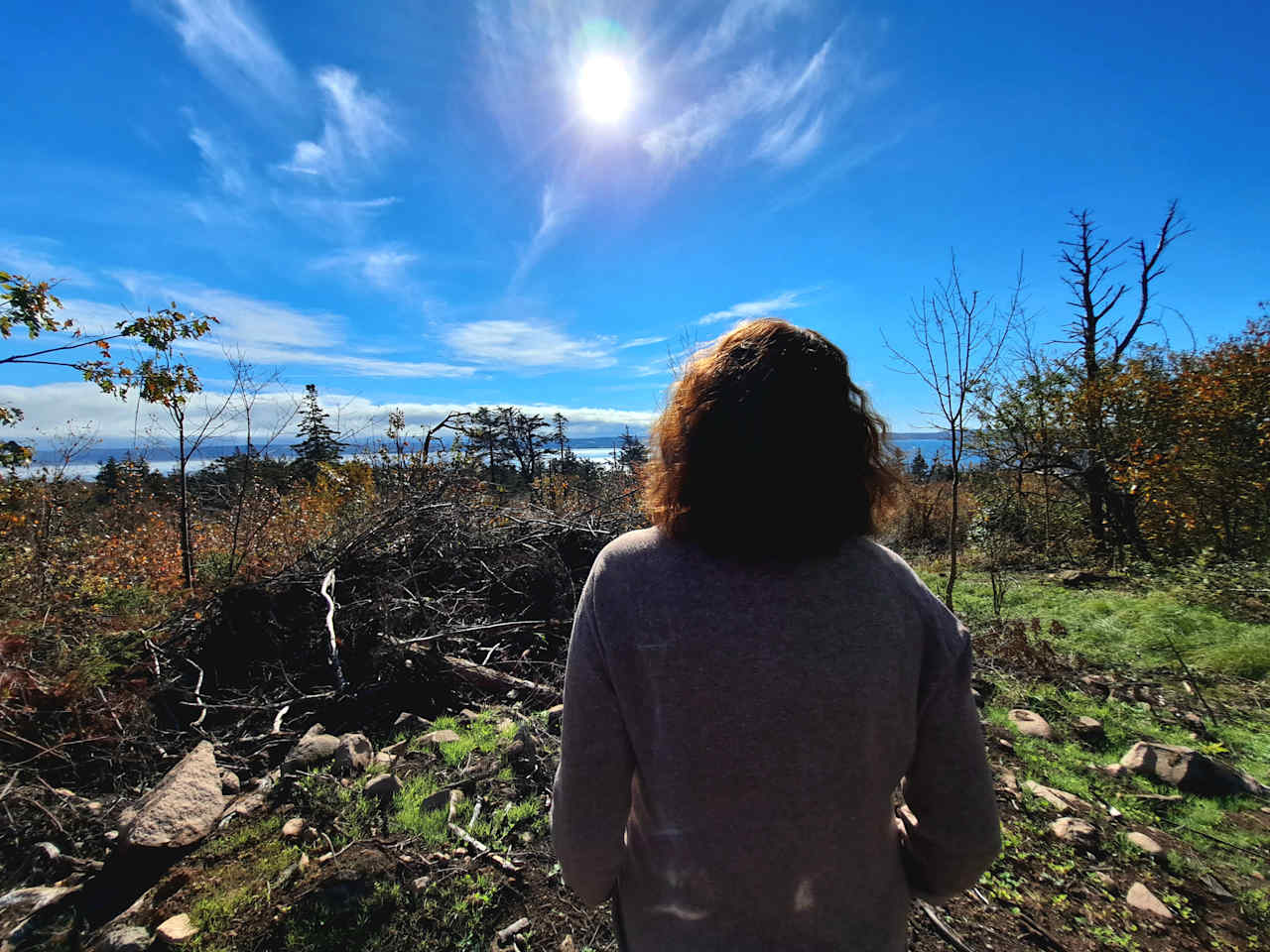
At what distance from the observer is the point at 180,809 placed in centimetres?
241

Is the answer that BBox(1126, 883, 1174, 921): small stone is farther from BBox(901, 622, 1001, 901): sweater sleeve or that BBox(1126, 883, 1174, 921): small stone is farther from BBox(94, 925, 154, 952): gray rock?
BBox(94, 925, 154, 952): gray rock

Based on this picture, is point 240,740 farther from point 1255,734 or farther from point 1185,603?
point 1185,603

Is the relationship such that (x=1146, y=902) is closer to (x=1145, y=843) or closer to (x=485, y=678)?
(x=1145, y=843)

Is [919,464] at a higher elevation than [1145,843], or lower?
higher

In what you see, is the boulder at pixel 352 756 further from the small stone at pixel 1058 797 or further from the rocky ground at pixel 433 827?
the small stone at pixel 1058 797

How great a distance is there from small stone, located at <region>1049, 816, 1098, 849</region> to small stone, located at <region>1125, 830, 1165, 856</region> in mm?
143

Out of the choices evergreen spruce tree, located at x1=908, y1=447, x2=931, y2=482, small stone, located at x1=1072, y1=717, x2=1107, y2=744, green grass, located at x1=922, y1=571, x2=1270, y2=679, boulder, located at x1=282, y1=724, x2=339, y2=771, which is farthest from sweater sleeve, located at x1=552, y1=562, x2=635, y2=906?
green grass, located at x1=922, y1=571, x2=1270, y2=679

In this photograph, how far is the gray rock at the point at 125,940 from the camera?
1820mm

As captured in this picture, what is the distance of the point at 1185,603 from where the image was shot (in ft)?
21.3

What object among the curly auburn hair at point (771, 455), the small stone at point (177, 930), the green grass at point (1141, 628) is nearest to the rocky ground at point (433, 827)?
the small stone at point (177, 930)

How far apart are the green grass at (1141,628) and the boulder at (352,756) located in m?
7.04

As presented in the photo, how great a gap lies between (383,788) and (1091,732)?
4.96 m

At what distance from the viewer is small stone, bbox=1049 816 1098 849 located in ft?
8.80

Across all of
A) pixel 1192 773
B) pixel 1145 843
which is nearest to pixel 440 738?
pixel 1145 843
